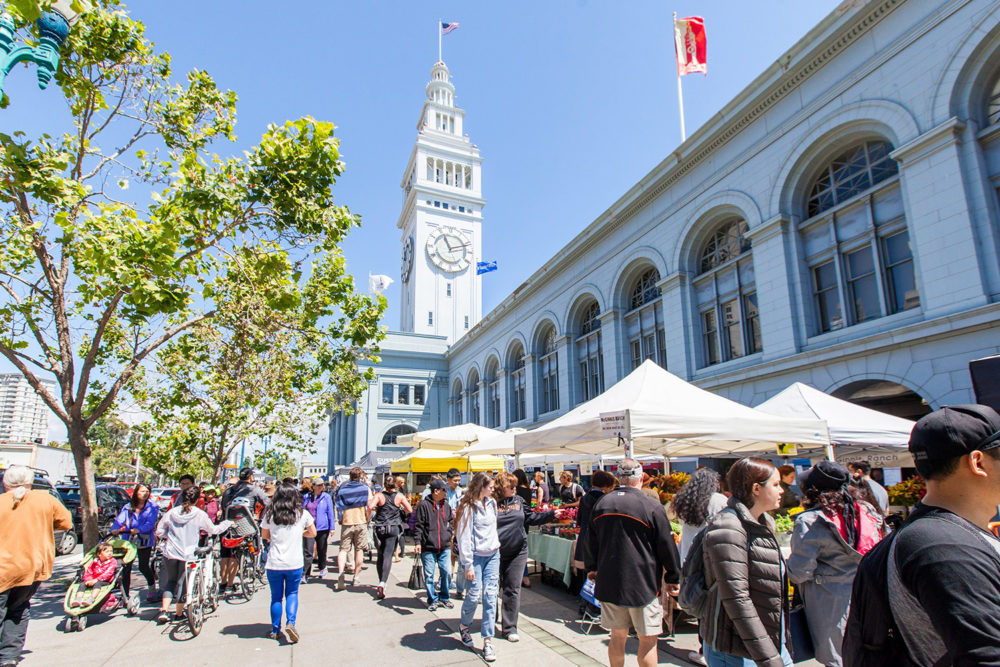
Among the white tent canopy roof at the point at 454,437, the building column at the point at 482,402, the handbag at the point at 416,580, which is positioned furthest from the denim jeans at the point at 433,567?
the building column at the point at 482,402

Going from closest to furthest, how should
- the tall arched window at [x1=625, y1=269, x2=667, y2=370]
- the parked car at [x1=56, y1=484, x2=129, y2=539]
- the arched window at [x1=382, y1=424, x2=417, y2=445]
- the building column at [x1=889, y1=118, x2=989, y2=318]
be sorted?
the building column at [x1=889, y1=118, x2=989, y2=318] → the parked car at [x1=56, y1=484, x2=129, y2=539] → the tall arched window at [x1=625, y1=269, x2=667, y2=370] → the arched window at [x1=382, y1=424, x2=417, y2=445]

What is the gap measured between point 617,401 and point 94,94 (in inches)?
383

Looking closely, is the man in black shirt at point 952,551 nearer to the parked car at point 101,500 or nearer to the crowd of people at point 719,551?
the crowd of people at point 719,551

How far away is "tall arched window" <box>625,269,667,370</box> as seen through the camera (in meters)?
22.3

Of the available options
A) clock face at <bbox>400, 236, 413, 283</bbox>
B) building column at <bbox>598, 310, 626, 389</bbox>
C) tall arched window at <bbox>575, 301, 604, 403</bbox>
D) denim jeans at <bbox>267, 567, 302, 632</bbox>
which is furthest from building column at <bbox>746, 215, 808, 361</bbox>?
clock face at <bbox>400, 236, 413, 283</bbox>

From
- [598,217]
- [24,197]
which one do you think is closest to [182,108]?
[24,197]

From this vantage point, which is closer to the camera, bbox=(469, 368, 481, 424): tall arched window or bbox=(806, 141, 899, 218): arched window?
bbox=(806, 141, 899, 218): arched window

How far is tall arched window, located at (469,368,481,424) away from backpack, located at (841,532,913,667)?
42420 mm

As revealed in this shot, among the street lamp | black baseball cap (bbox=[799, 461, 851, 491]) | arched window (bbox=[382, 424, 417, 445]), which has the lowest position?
black baseball cap (bbox=[799, 461, 851, 491])

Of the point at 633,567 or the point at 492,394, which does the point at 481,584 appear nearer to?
the point at 633,567

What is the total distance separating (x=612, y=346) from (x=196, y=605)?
768 inches

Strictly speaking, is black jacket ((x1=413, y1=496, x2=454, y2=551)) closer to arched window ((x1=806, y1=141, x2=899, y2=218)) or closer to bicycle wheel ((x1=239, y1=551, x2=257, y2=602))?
bicycle wheel ((x1=239, y1=551, x2=257, y2=602))

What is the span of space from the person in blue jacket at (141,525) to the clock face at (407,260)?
2299 inches

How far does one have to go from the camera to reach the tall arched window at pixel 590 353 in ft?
87.2
